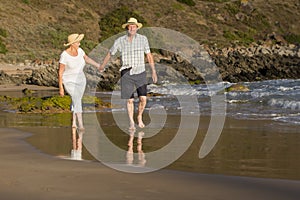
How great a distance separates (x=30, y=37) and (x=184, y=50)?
1111cm

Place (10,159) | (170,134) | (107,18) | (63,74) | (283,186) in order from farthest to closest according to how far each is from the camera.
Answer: (107,18), (63,74), (170,134), (10,159), (283,186)

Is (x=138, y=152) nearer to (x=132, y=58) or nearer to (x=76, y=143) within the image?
(x=76, y=143)

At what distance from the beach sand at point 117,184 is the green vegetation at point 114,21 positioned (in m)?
44.2

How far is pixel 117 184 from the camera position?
5.20 meters

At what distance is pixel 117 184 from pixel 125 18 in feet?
171

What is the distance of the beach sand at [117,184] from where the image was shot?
4805mm

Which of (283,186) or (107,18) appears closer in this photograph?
(283,186)

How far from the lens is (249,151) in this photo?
722cm

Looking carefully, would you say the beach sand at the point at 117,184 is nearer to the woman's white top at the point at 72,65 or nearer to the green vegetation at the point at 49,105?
the woman's white top at the point at 72,65

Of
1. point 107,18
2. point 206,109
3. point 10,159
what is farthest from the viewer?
point 107,18

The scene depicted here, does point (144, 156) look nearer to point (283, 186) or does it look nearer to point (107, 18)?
point (283, 186)

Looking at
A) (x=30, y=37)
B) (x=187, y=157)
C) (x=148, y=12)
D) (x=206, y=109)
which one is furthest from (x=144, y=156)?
(x=148, y=12)

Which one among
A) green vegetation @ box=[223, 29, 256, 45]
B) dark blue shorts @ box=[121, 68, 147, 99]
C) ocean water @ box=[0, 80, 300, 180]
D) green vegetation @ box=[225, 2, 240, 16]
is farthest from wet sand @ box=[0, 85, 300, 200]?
green vegetation @ box=[225, 2, 240, 16]

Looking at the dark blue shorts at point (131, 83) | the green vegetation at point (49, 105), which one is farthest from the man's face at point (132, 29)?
the green vegetation at point (49, 105)
